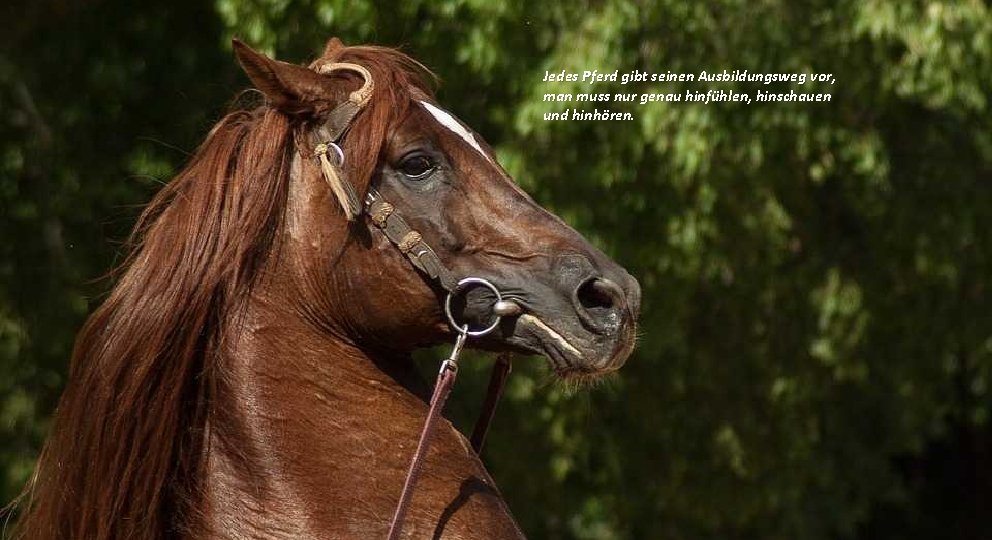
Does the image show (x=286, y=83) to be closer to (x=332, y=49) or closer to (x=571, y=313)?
(x=332, y=49)

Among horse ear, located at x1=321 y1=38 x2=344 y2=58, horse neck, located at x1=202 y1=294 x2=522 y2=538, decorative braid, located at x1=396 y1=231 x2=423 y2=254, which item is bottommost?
horse neck, located at x1=202 y1=294 x2=522 y2=538

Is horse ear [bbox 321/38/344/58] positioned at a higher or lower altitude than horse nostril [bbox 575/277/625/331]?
higher

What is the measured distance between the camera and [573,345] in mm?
3016

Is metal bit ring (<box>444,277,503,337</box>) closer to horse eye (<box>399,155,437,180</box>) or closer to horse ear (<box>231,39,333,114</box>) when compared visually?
horse eye (<box>399,155,437,180</box>)

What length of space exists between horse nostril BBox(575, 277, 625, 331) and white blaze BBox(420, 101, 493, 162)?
1.20 ft

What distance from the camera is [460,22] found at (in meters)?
6.76

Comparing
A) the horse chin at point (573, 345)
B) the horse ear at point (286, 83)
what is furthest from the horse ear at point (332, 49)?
the horse chin at point (573, 345)

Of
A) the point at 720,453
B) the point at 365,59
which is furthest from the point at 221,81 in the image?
the point at 720,453

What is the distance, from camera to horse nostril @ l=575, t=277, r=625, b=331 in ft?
9.82

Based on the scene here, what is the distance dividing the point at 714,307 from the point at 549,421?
155cm

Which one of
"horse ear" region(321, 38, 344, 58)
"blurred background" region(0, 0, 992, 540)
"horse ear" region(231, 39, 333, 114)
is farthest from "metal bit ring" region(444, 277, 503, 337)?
"blurred background" region(0, 0, 992, 540)

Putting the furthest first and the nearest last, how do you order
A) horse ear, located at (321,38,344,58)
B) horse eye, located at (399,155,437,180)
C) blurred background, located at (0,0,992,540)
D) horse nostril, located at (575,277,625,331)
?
blurred background, located at (0,0,992,540) → horse ear, located at (321,38,344,58) → horse eye, located at (399,155,437,180) → horse nostril, located at (575,277,625,331)

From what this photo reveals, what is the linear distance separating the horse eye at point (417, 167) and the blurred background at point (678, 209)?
6.94 feet

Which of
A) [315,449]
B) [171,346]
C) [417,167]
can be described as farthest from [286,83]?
[315,449]
